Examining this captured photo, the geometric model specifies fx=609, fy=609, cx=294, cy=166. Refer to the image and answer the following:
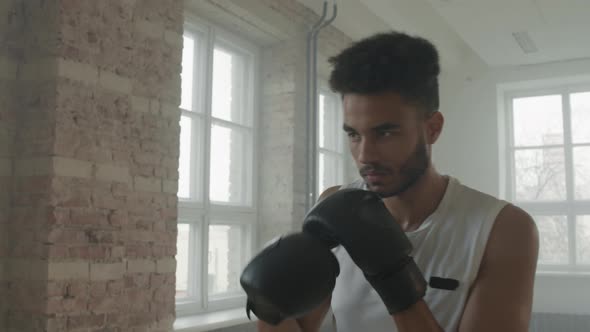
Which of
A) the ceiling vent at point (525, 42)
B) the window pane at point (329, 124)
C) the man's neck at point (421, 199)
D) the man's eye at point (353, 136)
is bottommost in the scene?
the man's neck at point (421, 199)

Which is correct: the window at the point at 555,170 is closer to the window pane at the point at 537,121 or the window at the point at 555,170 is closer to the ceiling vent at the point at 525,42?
the window pane at the point at 537,121

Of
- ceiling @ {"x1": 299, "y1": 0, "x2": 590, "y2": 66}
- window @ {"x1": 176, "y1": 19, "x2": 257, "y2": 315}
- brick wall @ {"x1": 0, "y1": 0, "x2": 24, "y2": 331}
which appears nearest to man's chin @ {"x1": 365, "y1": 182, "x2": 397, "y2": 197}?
brick wall @ {"x1": 0, "y1": 0, "x2": 24, "y2": 331}

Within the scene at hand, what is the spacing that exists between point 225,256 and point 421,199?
107 inches

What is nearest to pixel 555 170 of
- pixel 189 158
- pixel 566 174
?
pixel 566 174

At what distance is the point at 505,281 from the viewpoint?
1.35 metres

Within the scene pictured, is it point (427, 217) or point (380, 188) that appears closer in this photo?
point (380, 188)

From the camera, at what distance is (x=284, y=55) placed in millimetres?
4473

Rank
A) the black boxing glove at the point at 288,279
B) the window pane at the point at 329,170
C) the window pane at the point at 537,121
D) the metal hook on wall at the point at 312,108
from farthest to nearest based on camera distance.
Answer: the window pane at the point at 537,121
the window pane at the point at 329,170
the metal hook on wall at the point at 312,108
the black boxing glove at the point at 288,279

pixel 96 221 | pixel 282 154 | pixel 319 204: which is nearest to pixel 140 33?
pixel 96 221

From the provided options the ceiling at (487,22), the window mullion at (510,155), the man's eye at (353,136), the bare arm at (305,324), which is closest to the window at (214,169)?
the ceiling at (487,22)

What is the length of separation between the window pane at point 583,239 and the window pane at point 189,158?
184 inches

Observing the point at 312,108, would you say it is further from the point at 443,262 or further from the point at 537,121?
the point at 537,121

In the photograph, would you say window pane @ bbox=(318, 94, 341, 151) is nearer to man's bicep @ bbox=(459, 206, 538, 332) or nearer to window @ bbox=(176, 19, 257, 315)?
window @ bbox=(176, 19, 257, 315)

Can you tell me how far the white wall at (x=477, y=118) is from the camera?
264 inches
